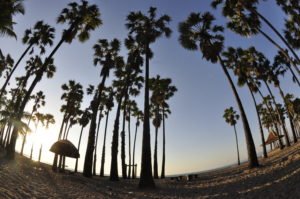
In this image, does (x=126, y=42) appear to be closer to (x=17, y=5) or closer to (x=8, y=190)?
(x=17, y=5)

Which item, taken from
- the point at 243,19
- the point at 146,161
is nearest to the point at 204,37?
the point at 243,19

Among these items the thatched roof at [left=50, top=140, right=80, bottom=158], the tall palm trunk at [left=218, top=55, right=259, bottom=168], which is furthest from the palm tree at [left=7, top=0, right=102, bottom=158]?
the tall palm trunk at [left=218, top=55, right=259, bottom=168]

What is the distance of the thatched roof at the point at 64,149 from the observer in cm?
2228

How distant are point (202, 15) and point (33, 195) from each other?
2161 cm

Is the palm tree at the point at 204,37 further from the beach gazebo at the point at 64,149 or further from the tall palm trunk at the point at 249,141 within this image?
the beach gazebo at the point at 64,149

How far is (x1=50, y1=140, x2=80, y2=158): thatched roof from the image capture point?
22.3 metres

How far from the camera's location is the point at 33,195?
9.94m

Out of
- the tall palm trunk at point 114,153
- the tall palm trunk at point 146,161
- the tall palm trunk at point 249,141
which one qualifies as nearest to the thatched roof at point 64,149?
the tall palm trunk at point 114,153

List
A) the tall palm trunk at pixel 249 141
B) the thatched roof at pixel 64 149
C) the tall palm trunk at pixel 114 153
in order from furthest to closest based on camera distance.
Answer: the tall palm trunk at pixel 114 153, the thatched roof at pixel 64 149, the tall palm trunk at pixel 249 141

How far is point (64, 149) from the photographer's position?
73.9 feet

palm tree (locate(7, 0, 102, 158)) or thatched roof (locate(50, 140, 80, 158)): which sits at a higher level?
palm tree (locate(7, 0, 102, 158))

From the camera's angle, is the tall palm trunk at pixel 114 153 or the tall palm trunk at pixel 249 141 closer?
the tall palm trunk at pixel 249 141

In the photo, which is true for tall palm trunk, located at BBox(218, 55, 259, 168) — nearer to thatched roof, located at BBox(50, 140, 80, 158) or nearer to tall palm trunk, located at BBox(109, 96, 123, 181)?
tall palm trunk, located at BBox(109, 96, 123, 181)

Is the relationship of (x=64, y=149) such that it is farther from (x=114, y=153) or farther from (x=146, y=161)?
(x=146, y=161)
